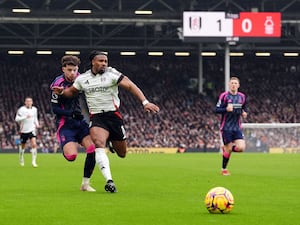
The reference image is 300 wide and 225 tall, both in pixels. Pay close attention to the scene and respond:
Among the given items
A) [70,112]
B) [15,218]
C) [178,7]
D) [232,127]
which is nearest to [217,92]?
[178,7]

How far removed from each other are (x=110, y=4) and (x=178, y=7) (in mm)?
4822

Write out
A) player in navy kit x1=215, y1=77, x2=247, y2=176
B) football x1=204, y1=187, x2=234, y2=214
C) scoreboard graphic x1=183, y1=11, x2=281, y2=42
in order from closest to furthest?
football x1=204, y1=187, x2=234, y2=214 → player in navy kit x1=215, y1=77, x2=247, y2=176 → scoreboard graphic x1=183, y1=11, x2=281, y2=42

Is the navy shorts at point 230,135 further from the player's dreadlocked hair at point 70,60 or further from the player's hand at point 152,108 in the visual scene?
the player's hand at point 152,108

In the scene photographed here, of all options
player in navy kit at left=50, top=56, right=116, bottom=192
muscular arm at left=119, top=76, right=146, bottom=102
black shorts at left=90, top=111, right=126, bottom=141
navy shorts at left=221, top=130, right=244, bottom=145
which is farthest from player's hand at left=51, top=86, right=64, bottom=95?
navy shorts at left=221, top=130, right=244, bottom=145

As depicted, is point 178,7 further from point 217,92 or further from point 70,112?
point 70,112

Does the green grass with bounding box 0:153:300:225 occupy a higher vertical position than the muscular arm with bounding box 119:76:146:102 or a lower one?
lower

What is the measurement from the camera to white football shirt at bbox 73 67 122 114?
568 inches

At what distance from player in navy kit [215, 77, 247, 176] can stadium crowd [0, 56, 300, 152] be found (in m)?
31.4

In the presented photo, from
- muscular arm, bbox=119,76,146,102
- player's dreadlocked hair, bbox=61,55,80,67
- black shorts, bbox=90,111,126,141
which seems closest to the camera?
muscular arm, bbox=119,76,146,102

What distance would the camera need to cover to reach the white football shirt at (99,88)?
14.4m

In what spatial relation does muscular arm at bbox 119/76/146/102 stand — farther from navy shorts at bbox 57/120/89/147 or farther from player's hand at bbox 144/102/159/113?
navy shorts at bbox 57/120/89/147

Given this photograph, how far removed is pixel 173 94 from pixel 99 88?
159 ft

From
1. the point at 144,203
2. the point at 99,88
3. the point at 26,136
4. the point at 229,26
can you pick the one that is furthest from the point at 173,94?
the point at 144,203

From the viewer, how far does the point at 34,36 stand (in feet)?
195
